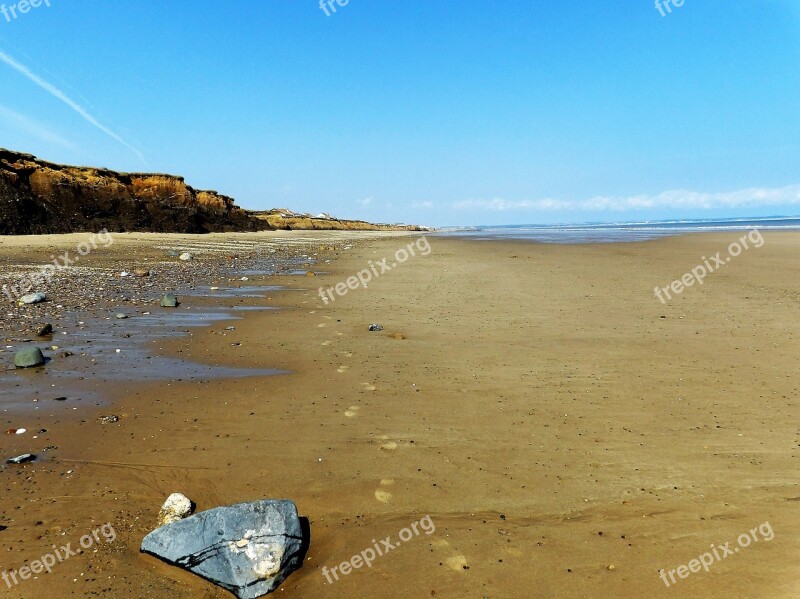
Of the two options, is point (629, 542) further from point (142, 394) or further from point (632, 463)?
point (142, 394)

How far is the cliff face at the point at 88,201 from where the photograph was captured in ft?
79.9

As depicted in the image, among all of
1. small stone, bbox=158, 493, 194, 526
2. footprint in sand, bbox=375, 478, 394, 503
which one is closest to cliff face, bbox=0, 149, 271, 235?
small stone, bbox=158, 493, 194, 526

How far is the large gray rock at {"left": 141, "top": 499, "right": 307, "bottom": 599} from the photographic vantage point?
2590 millimetres

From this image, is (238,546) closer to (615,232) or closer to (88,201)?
(88,201)

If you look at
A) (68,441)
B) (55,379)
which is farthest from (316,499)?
(55,379)

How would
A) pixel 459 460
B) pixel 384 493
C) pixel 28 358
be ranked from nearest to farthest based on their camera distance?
pixel 384 493
pixel 459 460
pixel 28 358

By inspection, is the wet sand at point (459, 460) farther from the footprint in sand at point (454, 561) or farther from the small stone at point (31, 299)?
the small stone at point (31, 299)

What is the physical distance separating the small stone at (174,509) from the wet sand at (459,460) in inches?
3.7

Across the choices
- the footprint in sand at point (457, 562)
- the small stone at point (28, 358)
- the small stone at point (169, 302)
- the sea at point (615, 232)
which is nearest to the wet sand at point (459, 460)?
the footprint in sand at point (457, 562)

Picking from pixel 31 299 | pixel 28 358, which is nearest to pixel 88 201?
pixel 31 299

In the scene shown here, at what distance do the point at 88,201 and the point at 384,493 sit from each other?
31732mm

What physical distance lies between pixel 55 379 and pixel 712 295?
12.4 meters

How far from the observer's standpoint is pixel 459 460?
3.94 m

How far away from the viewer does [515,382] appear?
5.68 meters
